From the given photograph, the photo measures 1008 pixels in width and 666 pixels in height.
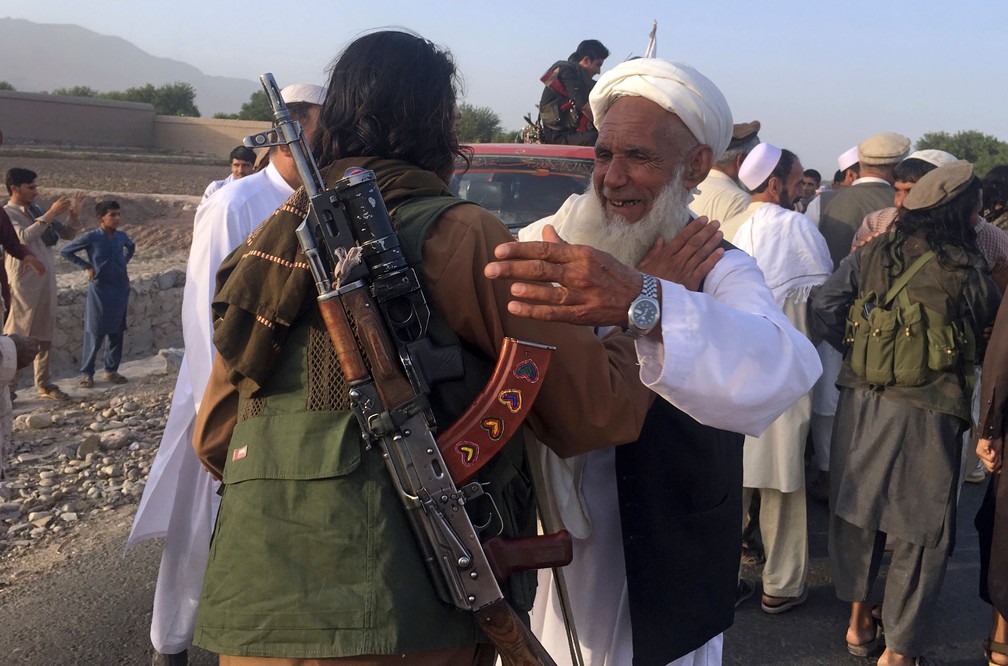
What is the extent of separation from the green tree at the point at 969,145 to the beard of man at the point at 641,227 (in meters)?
30.2

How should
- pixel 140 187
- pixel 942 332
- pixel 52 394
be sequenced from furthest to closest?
pixel 140 187
pixel 52 394
pixel 942 332

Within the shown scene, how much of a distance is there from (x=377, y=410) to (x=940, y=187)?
285 centimetres

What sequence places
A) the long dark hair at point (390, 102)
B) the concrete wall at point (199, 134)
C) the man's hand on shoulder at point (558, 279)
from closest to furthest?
the man's hand on shoulder at point (558, 279)
the long dark hair at point (390, 102)
the concrete wall at point (199, 134)

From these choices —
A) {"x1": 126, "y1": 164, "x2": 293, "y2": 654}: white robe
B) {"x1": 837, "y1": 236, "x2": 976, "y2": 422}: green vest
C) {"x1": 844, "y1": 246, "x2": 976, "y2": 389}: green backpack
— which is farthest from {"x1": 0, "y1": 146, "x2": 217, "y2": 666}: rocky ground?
{"x1": 837, "y1": 236, "x2": 976, "y2": 422}: green vest

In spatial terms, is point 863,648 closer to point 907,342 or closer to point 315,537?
point 907,342

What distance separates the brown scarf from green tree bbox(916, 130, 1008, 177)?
31157 mm

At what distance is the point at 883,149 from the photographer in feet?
18.6

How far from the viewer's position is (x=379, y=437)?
141cm

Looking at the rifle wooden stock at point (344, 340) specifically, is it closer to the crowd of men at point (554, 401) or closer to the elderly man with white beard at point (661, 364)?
the crowd of men at point (554, 401)

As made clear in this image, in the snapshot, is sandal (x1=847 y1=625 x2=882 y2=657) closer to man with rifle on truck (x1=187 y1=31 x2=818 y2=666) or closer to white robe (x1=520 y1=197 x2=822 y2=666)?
white robe (x1=520 y1=197 x2=822 y2=666)

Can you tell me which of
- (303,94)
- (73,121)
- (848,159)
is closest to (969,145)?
(848,159)

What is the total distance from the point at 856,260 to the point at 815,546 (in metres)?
1.86

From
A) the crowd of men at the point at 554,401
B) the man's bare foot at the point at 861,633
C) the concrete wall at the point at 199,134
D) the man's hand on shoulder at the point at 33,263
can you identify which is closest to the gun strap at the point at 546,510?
the crowd of men at the point at 554,401

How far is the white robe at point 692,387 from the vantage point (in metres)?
1.45
